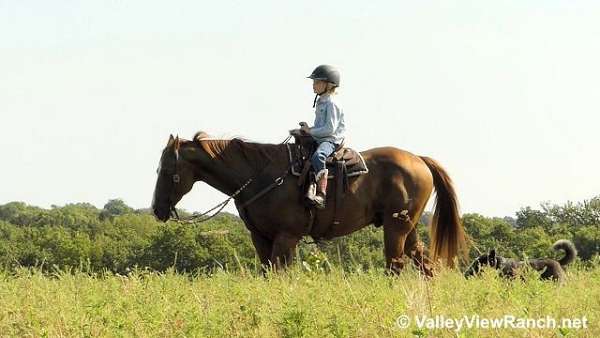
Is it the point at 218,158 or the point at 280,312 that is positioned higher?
the point at 218,158

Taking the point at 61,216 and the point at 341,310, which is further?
the point at 61,216

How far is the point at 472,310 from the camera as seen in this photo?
6992mm

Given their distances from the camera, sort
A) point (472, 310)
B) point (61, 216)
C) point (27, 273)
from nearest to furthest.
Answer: point (472, 310), point (27, 273), point (61, 216)

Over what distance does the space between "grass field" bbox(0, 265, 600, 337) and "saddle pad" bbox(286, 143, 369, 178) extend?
2.86 metres

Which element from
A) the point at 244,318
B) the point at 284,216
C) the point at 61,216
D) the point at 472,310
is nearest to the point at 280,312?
the point at 244,318

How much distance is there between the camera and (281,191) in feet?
38.5

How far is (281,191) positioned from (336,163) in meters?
0.91

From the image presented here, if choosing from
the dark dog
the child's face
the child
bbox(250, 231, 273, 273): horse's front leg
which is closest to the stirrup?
the child

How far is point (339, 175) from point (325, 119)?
826mm

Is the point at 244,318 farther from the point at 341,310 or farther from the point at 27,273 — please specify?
the point at 27,273

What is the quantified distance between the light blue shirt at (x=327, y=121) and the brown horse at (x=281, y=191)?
24.2 inches

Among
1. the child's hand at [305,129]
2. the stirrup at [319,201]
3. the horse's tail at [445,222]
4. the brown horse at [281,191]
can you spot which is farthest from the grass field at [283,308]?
the horse's tail at [445,222]

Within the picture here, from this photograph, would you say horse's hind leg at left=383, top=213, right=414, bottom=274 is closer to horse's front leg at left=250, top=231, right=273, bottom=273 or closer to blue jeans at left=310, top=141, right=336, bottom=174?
blue jeans at left=310, top=141, right=336, bottom=174

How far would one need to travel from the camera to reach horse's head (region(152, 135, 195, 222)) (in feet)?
39.2
